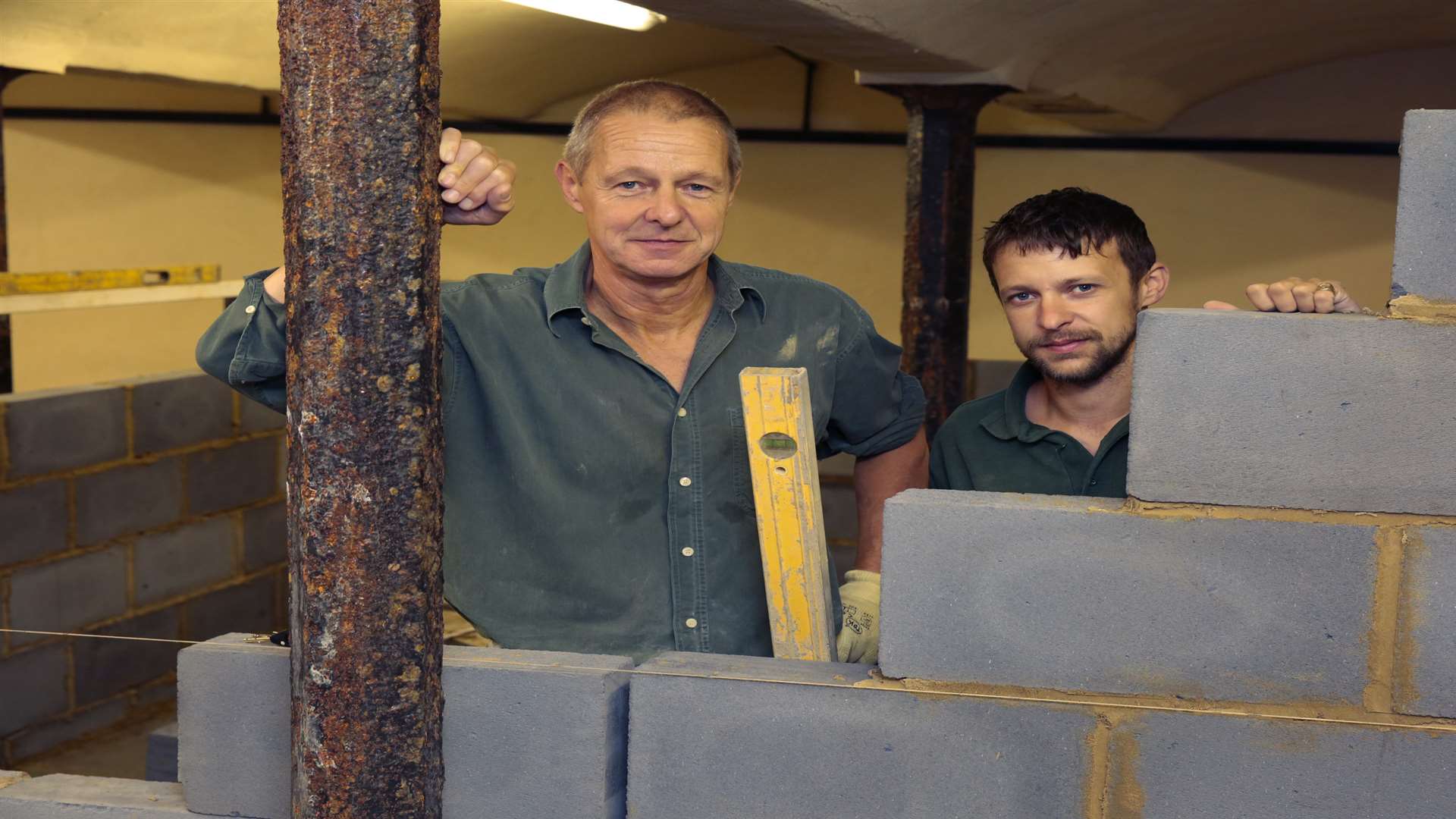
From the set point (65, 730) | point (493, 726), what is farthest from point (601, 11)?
point (493, 726)

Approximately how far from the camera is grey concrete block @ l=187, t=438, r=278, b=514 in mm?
5871

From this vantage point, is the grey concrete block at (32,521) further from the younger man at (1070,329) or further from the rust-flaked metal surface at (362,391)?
the younger man at (1070,329)

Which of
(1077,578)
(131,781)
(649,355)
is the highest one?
(649,355)

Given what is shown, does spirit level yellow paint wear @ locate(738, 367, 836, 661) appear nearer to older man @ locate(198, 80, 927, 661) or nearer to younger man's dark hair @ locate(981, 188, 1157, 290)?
older man @ locate(198, 80, 927, 661)

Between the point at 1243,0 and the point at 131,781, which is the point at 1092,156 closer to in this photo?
the point at 1243,0

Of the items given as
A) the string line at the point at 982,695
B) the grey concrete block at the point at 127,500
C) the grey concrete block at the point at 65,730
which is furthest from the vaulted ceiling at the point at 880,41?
the grey concrete block at the point at 65,730

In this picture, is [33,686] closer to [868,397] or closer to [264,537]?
[264,537]

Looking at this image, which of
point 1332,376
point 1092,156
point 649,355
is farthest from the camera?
point 1092,156

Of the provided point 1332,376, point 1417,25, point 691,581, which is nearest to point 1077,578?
point 1332,376

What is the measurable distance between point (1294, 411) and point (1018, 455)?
0.73 meters

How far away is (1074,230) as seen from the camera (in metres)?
2.44

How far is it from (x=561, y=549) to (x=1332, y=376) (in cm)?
123

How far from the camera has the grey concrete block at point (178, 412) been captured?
553 cm

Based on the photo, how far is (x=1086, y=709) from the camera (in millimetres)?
1933
